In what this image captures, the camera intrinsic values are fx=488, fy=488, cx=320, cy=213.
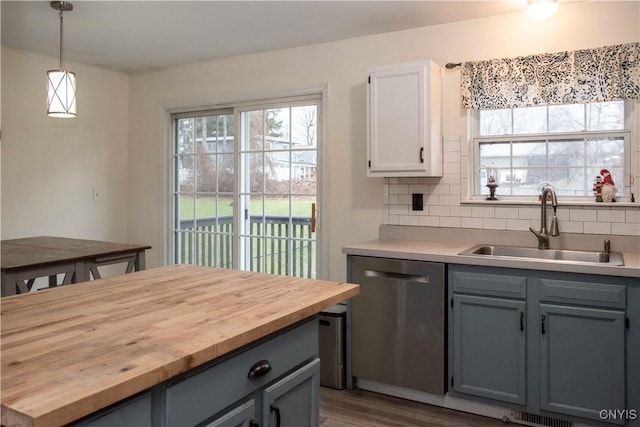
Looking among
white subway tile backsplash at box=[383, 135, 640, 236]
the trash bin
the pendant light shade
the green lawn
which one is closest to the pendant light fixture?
the pendant light shade

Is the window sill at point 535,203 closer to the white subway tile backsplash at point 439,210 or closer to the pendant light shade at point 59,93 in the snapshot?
the white subway tile backsplash at point 439,210

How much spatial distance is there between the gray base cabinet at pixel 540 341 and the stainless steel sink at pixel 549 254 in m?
0.21

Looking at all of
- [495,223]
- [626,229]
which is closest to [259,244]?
[495,223]

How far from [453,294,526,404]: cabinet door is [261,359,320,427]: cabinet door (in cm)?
133

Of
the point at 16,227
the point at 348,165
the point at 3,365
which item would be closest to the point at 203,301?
the point at 3,365

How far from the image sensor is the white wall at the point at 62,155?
4043 millimetres

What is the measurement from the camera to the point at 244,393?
4.40 feet

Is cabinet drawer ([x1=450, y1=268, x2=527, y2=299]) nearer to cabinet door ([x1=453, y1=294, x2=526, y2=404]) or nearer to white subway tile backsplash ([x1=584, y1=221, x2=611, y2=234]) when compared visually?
cabinet door ([x1=453, y1=294, x2=526, y2=404])

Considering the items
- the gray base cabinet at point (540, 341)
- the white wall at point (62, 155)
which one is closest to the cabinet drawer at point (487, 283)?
the gray base cabinet at point (540, 341)

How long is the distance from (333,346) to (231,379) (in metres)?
1.95

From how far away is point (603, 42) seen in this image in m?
2.92

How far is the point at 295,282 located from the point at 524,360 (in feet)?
4.94

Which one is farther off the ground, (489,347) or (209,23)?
(209,23)

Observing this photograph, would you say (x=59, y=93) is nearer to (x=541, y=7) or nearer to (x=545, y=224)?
(x=541, y=7)
